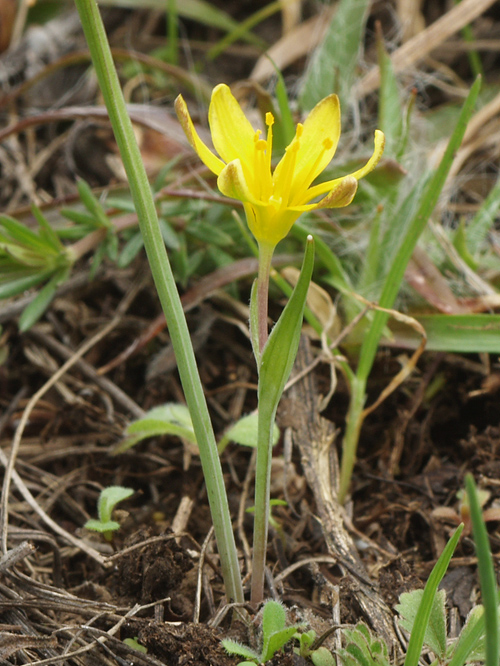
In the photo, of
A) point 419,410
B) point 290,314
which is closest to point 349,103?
point 419,410

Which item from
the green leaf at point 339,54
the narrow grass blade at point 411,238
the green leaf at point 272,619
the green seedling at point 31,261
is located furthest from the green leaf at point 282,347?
the green leaf at point 339,54

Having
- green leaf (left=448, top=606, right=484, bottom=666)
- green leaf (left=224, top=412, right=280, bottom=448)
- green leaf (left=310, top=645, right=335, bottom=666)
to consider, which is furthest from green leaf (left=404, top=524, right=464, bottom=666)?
green leaf (left=224, top=412, right=280, bottom=448)

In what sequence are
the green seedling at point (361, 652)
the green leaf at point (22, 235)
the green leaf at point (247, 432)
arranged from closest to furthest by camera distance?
the green seedling at point (361, 652) < the green leaf at point (247, 432) < the green leaf at point (22, 235)

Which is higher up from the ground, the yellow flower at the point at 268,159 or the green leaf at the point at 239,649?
the yellow flower at the point at 268,159

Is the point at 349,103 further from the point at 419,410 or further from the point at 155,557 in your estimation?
the point at 155,557

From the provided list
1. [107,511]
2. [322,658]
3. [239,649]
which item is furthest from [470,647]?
[107,511]

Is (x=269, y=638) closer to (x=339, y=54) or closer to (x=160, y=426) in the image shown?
(x=160, y=426)

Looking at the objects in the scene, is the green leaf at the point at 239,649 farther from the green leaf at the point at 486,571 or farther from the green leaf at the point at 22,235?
the green leaf at the point at 22,235

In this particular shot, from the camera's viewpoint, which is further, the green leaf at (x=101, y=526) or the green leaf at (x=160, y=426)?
the green leaf at (x=160, y=426)
